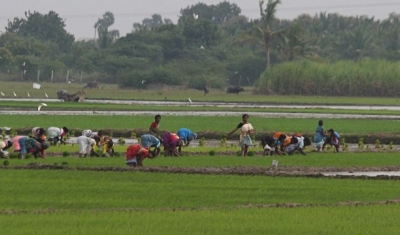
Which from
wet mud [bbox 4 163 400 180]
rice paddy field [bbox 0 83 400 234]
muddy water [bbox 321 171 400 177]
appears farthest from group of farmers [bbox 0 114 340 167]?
muddy water [bbox 321 171 400 177]

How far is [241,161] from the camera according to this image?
83.8 ft

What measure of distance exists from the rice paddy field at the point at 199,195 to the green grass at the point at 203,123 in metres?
8.96

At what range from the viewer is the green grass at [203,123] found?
38656 mm

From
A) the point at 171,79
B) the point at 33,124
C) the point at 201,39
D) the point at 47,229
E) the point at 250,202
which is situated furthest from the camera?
the point at 201,39

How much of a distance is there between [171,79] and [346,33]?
29839 mm

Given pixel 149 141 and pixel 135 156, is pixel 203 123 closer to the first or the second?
pixel 149 141

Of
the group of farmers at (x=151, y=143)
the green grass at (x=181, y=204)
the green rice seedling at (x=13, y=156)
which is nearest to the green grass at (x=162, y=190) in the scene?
the green grass at (x=181, y=204)

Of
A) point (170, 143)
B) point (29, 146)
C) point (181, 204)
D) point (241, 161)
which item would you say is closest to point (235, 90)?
point (170, 143)

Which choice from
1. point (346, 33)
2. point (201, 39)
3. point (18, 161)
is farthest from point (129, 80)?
point (18, 161)

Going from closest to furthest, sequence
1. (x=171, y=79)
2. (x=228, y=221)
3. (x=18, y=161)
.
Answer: (x=228, y=221), (x=18, y=161), (x=171, y=79)

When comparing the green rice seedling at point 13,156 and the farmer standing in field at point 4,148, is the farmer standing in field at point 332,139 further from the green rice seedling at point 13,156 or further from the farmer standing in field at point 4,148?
the farmer standing in field at point 4,148

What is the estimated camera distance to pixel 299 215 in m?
16.3

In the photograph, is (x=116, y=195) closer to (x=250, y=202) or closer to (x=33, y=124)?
(x=250, y=202)

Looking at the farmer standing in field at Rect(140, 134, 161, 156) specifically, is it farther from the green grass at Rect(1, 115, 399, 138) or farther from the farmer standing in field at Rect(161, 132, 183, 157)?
the green grass at Rect(1, 115, 399, 138)
